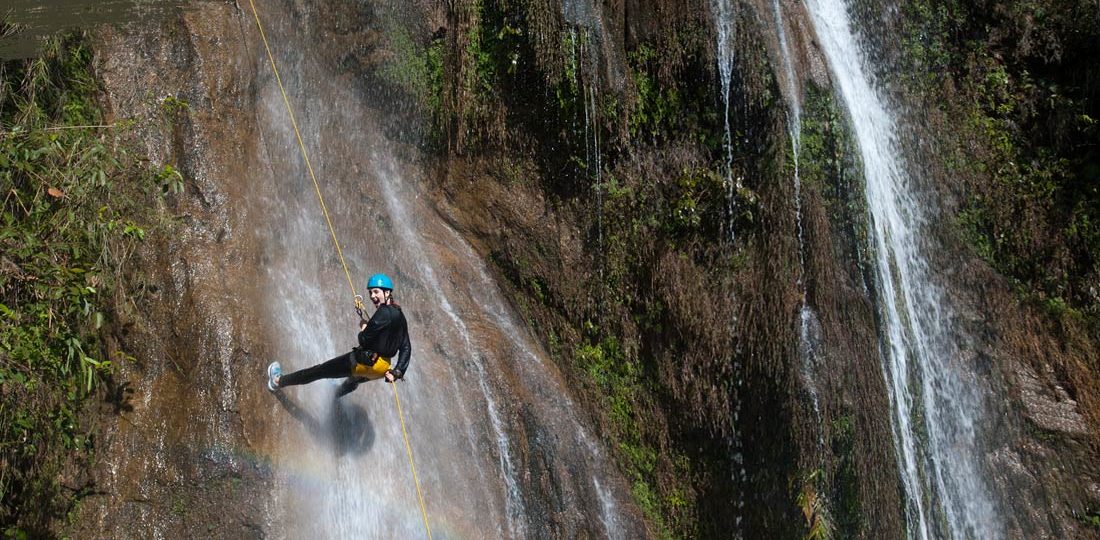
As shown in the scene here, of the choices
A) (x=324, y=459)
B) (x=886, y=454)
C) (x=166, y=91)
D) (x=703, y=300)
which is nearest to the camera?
(x=324, y=459)

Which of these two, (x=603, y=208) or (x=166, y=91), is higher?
(x=166, y=91)

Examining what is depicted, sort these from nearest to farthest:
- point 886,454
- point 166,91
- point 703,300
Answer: point 166,91, point 886,454, point 703,300

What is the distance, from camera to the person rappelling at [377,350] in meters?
7.16

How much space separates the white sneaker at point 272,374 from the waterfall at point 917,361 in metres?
5.64

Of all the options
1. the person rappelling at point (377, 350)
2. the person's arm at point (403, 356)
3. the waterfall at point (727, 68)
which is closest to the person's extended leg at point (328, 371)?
the person rappelling at point (377, 350)

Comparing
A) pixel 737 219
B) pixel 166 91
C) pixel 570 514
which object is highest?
pixel 166 91

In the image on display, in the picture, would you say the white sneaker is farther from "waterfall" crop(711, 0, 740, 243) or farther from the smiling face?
"waterfall" crop(711, 0, 740, 243)

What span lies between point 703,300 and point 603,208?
4.72 feet

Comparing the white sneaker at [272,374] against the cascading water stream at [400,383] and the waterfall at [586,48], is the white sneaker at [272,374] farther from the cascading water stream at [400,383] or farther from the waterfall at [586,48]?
the waterfall at [586,48]

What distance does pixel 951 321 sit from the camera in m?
9.78

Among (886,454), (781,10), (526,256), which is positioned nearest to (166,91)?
(526,256)

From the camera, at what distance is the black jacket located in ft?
23.4

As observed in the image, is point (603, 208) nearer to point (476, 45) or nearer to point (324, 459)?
point (476, 45)

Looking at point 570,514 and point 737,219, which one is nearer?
point 570,514
